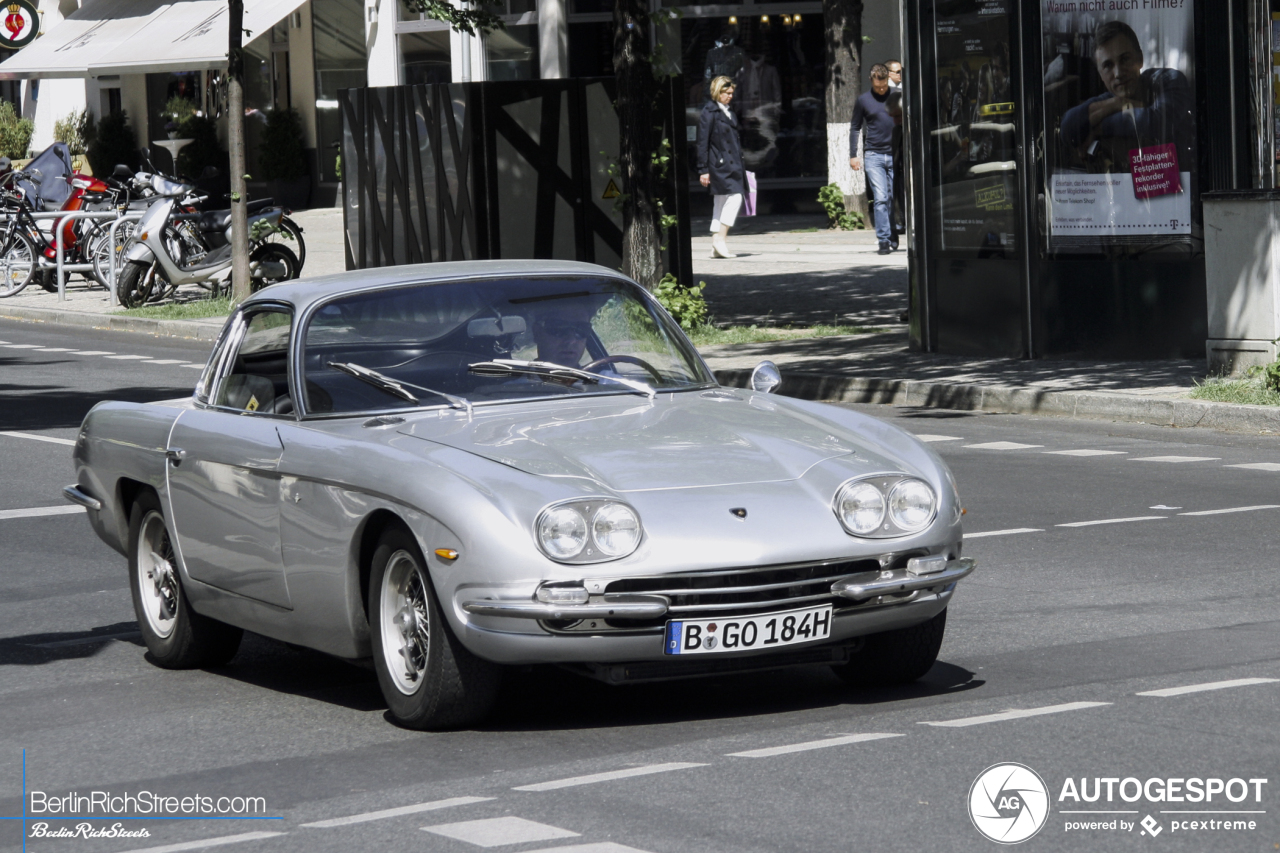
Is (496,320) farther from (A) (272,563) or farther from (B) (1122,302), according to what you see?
(B) (1122,302)

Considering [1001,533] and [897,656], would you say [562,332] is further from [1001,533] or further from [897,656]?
[1001,533]

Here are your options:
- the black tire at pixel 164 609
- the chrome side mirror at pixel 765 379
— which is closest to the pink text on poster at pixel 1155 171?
the chrome side mirror at pixel 765 379

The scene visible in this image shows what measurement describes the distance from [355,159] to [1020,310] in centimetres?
912

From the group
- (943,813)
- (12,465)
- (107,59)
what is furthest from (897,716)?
(107,59)

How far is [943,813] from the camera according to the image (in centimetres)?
472

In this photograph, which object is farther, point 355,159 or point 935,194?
point 355,159

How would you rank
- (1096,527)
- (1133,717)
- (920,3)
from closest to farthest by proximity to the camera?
1. (1133,717)
2. (1096,527)
3. (920,3)

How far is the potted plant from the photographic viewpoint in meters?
39.0

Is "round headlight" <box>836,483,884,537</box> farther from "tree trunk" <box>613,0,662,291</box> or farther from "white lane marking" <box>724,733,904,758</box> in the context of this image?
"tree trunk" <box>613,0,662,291</box>

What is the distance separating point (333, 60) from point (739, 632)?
34.9 meters

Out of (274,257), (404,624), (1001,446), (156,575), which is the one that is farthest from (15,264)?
(404,624)

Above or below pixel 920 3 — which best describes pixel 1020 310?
below

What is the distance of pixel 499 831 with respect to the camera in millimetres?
4684

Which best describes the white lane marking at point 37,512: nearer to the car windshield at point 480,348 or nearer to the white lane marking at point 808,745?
the car windshield at point 480,348
